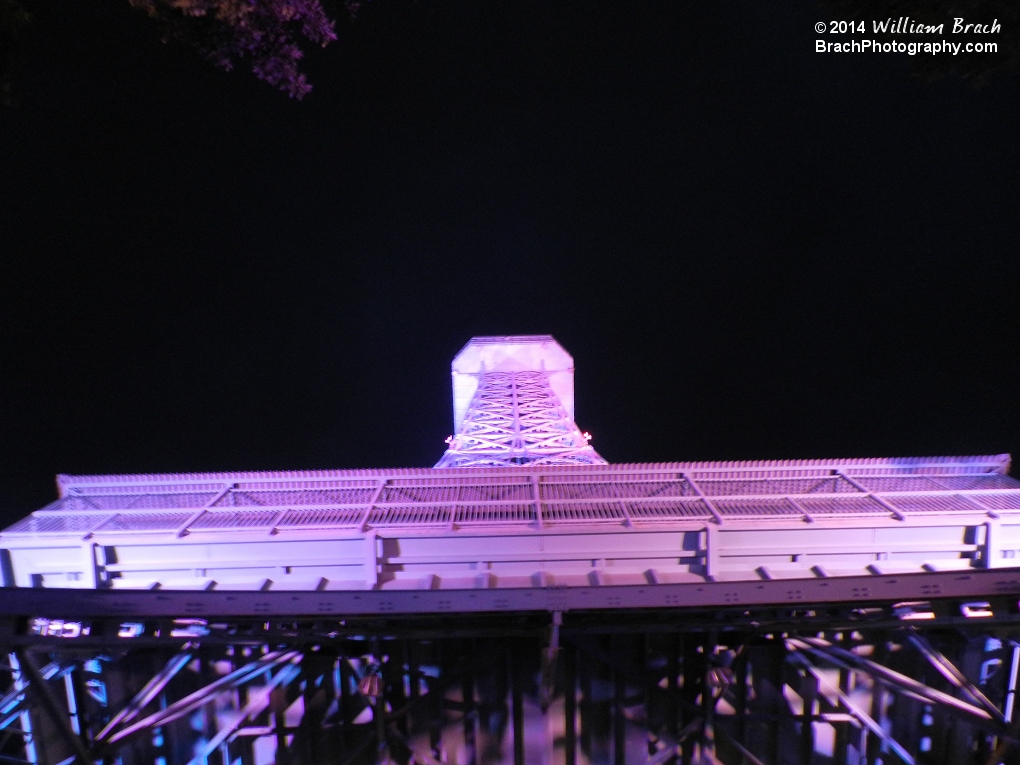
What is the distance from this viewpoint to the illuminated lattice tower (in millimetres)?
12562

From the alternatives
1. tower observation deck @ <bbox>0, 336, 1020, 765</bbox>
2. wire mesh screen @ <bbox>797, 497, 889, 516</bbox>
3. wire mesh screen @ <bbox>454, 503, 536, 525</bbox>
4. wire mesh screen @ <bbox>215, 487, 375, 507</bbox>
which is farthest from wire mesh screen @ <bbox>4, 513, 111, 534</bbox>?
wire mesh screen @ <bbox>797, 497, 889, 516</bbox>

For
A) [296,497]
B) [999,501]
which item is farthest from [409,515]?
[999,501]

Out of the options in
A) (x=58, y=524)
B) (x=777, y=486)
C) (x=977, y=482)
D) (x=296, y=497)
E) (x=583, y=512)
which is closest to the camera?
(x=58, y=524)

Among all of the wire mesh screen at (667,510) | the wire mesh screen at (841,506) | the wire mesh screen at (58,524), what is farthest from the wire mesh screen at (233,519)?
the wire mesh screen at (841,506)

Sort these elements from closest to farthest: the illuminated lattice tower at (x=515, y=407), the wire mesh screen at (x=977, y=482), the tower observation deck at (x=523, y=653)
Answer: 1. the tower observation deck at (x=523, y=653)
2. the wire mesh screen at (x=977, y=482)
3. the illuminated lattice tower at (x=515, y=407)

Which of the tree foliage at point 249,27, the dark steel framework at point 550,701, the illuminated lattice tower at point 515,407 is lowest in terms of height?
the dark steel framework at point 550,701

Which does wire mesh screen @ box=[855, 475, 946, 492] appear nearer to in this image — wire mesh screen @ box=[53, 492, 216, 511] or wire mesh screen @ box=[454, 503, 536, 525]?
wire mesh screen @ box=[454, 503, 536, 525]

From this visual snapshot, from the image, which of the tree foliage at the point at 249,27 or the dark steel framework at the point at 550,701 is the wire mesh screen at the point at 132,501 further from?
the tree foliage at the point at 249,27

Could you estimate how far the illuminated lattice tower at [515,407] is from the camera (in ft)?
41.2

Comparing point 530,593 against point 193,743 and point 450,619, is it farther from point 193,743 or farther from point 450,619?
point 193,743

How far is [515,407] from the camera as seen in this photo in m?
15.1

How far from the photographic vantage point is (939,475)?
750 cm

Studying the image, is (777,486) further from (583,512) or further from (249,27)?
(249,27)

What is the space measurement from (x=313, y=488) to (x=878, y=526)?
21.8 ft
